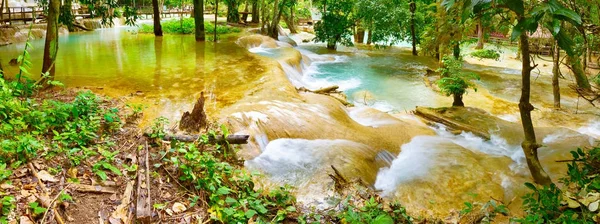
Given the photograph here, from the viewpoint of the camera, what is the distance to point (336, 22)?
20453mm

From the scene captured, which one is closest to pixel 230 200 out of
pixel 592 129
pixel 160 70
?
pixel 160 70

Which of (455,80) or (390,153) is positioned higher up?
(455,80)

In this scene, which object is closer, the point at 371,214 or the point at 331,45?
the point at 371,214

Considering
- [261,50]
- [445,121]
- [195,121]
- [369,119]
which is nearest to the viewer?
[195,121]

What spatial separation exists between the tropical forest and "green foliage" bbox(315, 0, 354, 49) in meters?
7.93

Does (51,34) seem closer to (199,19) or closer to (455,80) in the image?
(455,80)

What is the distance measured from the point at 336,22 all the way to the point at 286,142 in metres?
15.3

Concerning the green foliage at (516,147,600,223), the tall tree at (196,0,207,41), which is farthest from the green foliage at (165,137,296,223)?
the tall tree at (196,0,207,41)

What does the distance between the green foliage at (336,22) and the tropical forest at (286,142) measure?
312 inches

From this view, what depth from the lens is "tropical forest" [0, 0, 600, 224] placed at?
3393mm

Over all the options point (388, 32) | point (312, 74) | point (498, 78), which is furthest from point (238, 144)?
point (388, 32)

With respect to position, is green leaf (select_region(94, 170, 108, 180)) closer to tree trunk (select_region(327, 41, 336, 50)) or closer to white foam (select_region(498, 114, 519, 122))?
white foam (select_region(498, 114, 519, 122))

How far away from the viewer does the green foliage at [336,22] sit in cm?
1998

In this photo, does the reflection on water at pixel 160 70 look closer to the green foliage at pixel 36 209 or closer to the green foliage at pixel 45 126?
the green foliage at pixel 45 126
